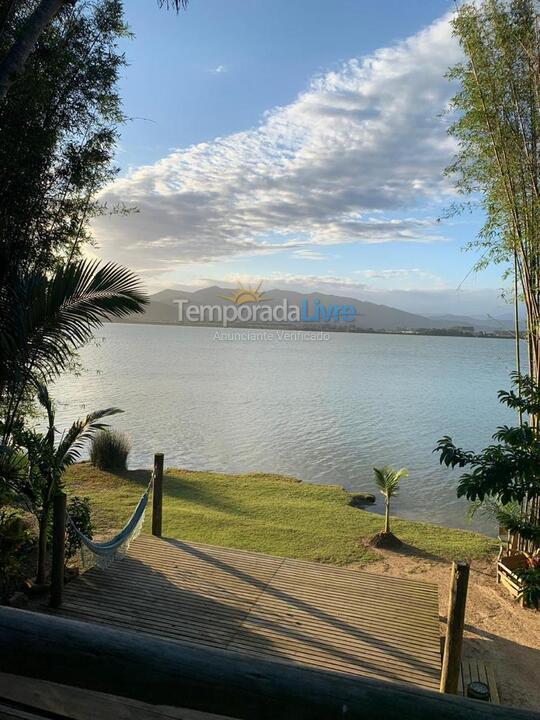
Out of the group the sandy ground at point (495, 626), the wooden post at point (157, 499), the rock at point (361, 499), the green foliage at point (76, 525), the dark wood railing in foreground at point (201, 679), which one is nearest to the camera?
the dark wood railing in foreground at point (201, 679)

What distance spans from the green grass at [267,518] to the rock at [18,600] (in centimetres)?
241

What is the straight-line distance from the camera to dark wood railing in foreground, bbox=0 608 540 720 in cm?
88

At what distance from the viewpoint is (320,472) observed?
42.2ft

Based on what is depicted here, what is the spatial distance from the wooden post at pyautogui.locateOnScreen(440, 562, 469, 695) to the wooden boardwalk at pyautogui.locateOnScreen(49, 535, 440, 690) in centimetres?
15

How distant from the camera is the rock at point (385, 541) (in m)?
7.14

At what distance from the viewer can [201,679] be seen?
92cm

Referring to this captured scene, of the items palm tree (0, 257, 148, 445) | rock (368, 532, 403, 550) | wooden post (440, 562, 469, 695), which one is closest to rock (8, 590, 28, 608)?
palm tree (0, 257, 148, 445)

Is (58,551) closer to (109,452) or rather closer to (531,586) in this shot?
(531,586)

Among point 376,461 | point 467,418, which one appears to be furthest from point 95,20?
point 467,418

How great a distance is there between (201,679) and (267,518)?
756 cm

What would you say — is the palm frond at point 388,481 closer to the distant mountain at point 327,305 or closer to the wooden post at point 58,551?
the wooden post at point 58,551

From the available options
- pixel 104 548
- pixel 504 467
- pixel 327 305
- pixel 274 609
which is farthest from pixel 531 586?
pixel 327 305

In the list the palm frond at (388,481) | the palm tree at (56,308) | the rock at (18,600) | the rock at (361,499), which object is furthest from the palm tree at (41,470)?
the rock at (361,499)

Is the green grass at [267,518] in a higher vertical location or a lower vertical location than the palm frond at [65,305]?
lower
